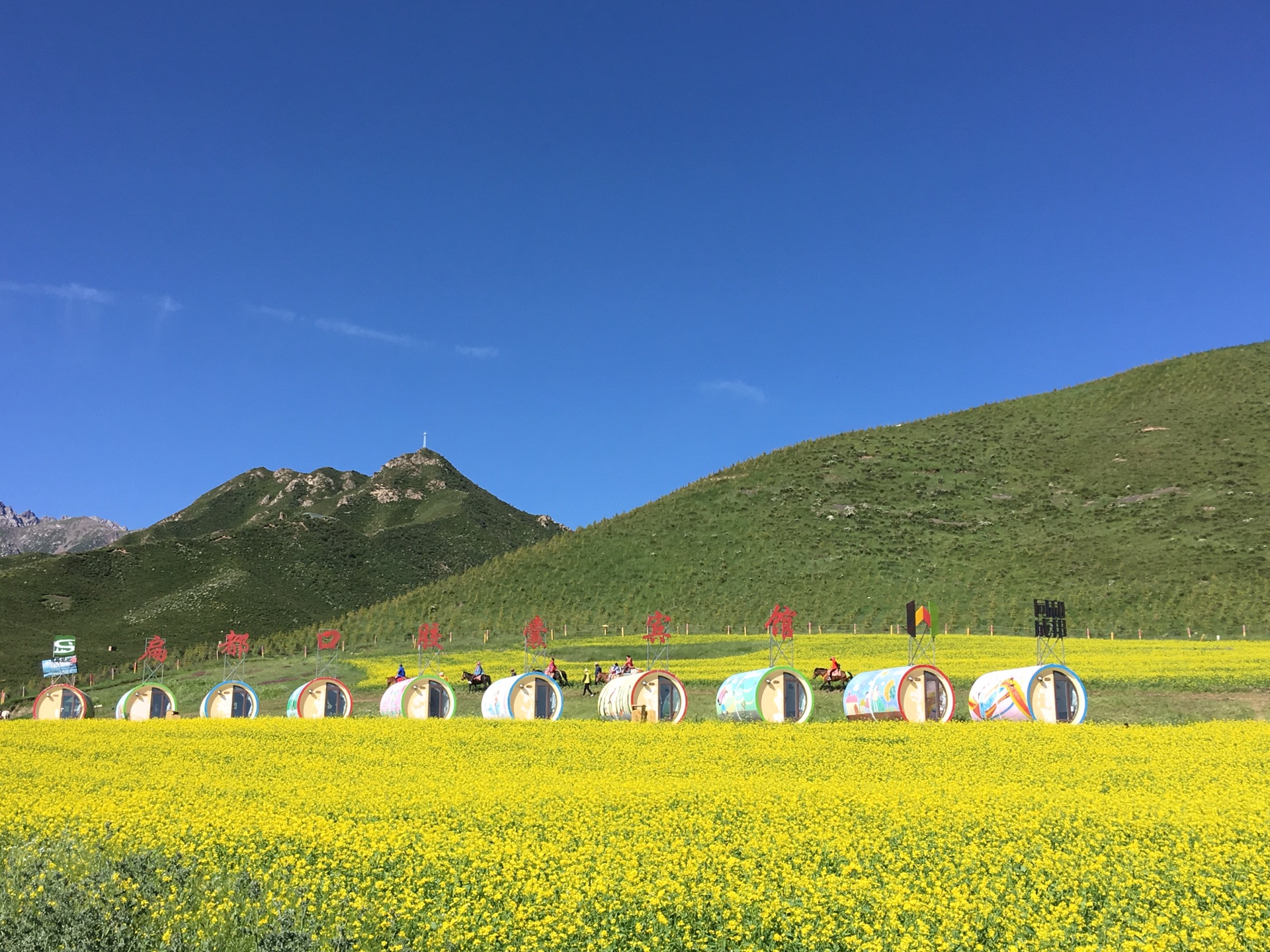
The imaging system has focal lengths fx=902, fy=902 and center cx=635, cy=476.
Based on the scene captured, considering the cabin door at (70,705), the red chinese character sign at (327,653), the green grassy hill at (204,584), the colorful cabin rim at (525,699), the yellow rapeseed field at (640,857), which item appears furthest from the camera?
the green grassy hill at (204,584)

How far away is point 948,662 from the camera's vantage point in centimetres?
5144

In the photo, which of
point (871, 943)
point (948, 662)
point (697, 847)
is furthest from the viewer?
point (948, 662)

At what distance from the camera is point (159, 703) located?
1746 inches

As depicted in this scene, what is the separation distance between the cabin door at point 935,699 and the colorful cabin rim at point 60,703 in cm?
4001

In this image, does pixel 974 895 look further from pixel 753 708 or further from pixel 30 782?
pixel 753 708

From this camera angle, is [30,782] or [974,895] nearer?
[974,895]

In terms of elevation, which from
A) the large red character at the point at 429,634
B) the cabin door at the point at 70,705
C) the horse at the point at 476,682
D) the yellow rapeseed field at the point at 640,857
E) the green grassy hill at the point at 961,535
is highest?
the green grassy hill at the point at 961,535

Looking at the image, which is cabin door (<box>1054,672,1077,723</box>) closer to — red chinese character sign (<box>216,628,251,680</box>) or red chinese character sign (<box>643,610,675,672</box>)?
red chinese character sign (<box>643,610,675,672</box>)

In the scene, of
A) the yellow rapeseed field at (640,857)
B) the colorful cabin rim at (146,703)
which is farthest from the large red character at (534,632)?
the yellow rapeseed field at (640,857)

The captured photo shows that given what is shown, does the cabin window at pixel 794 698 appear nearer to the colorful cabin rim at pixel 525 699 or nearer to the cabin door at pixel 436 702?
the colorful cabin rim at pixel 525 699

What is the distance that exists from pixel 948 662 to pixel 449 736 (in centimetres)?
3279

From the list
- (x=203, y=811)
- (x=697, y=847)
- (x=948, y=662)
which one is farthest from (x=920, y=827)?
(x=948, y=662)

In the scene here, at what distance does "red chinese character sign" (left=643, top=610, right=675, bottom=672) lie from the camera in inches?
2012

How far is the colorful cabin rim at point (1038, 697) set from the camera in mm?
33344
